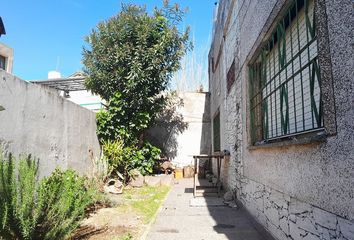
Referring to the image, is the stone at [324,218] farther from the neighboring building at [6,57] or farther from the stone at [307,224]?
the neighboring building at [6,57]

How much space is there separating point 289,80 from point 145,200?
551cm

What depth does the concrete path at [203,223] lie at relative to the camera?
4.88 metres

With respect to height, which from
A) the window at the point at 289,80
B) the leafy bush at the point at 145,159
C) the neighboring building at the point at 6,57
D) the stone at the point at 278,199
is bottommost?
the stone at the point at 278,199

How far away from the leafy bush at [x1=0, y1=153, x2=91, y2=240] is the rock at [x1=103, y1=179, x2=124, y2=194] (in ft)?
16.1

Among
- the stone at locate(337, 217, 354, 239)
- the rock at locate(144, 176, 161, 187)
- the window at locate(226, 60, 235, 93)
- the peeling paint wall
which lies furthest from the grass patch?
the stone at locate(337, 217, 354, 239)

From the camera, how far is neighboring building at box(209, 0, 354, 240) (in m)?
2.30

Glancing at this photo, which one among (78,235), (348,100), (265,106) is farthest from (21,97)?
(348,100)

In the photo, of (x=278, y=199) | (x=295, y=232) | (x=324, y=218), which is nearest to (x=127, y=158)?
(x=278, y=199)

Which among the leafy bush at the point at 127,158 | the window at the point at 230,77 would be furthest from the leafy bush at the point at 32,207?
the leafy bush at the point at 127,158

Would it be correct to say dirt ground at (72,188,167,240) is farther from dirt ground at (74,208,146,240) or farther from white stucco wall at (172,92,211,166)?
white stucco wall at (172,92,211,166)

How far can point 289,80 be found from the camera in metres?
3.92

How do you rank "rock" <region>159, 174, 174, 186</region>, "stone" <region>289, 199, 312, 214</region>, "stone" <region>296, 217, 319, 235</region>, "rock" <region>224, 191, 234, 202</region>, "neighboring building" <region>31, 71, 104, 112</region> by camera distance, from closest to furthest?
"stone" <region>296, 217, 319, 235</region>, "stone" <region>289, 199, 312, 214</region>, "rock" <region>224, 191, 234, 202</region>, "rock" <region>159, 174, 174, 186</region>, "neighboring building" <region>31, 71, 104, 112</region>

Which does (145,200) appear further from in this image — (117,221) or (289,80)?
(289,80)

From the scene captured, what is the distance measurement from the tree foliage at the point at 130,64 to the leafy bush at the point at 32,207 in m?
6.68
